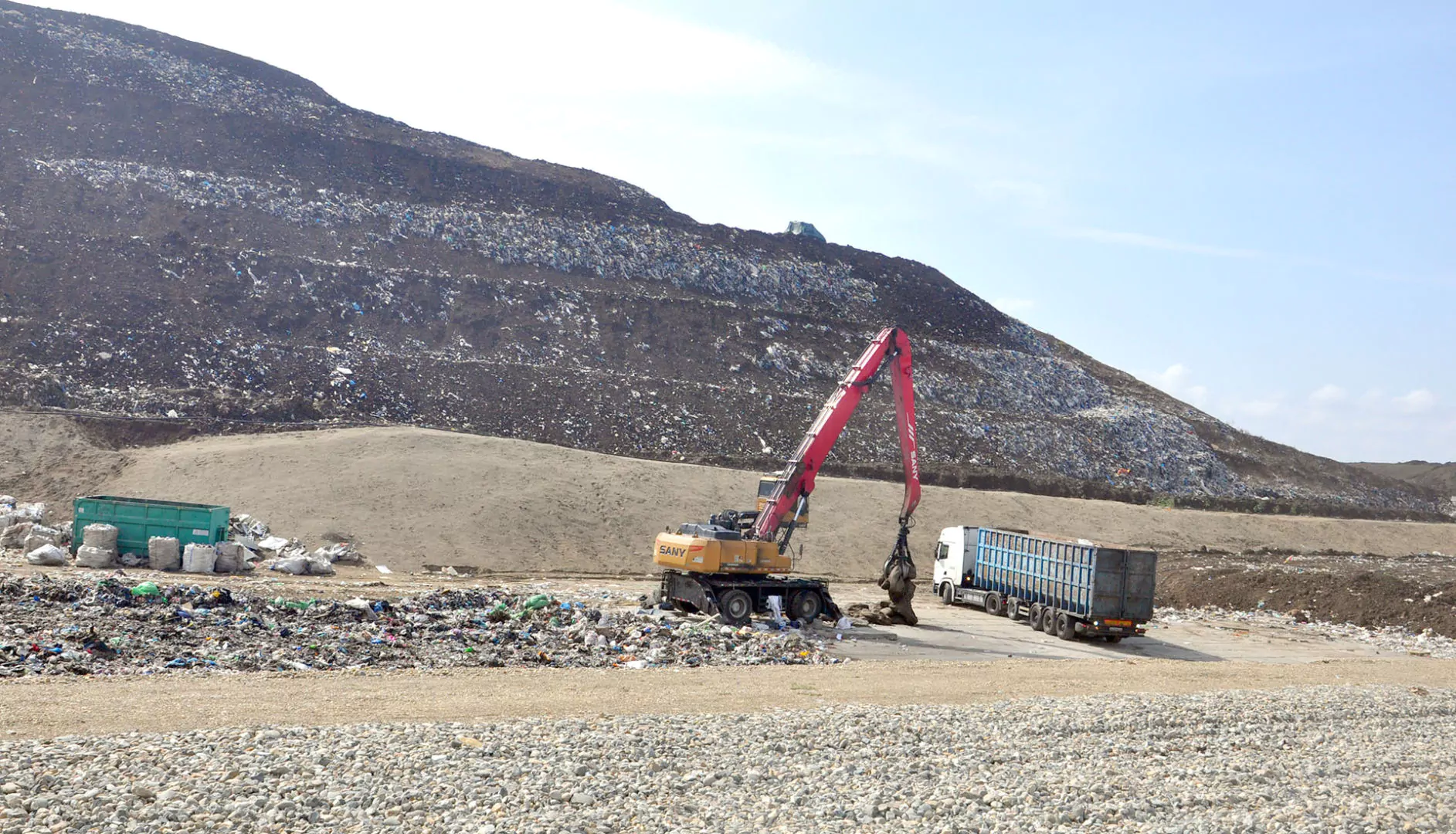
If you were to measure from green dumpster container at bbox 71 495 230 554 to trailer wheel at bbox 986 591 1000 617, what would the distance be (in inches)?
691

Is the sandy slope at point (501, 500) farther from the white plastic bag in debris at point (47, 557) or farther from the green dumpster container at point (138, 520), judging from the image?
the white plastic bag in debris at point (47, 557)

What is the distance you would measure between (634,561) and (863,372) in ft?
37.8

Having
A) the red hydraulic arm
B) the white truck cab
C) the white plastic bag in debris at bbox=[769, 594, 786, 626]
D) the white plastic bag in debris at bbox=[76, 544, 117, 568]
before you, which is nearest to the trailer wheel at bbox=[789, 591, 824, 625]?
the white plastic bag in debris at bbox=[769, 594, 786, 626]

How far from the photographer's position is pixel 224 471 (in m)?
30.6

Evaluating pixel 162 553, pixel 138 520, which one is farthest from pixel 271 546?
pixel 138 520

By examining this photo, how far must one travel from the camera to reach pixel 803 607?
69.1 feet

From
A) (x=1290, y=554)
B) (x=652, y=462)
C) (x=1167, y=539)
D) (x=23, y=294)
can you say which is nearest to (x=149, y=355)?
(x=23, y=294)

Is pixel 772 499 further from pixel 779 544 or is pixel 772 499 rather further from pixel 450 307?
pixel 450 307

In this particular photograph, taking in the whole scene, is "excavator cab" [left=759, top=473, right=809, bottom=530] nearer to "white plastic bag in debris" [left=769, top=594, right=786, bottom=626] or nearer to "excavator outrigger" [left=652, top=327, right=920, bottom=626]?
"excavator outrigger" [left=652, top=327, right=920, bottom=626]

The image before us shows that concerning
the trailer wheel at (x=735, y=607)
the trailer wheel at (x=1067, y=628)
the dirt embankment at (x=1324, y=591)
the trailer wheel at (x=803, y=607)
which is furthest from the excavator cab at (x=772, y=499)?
the dirt embankment at (x=1324, y=591)

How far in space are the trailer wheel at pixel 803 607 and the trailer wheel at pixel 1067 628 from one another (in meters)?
5.29

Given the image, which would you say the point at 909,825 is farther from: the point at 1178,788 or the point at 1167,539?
the point at 1167,539

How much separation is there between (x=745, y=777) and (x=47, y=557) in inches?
737

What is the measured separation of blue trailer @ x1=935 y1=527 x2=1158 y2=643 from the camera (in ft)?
70.8
